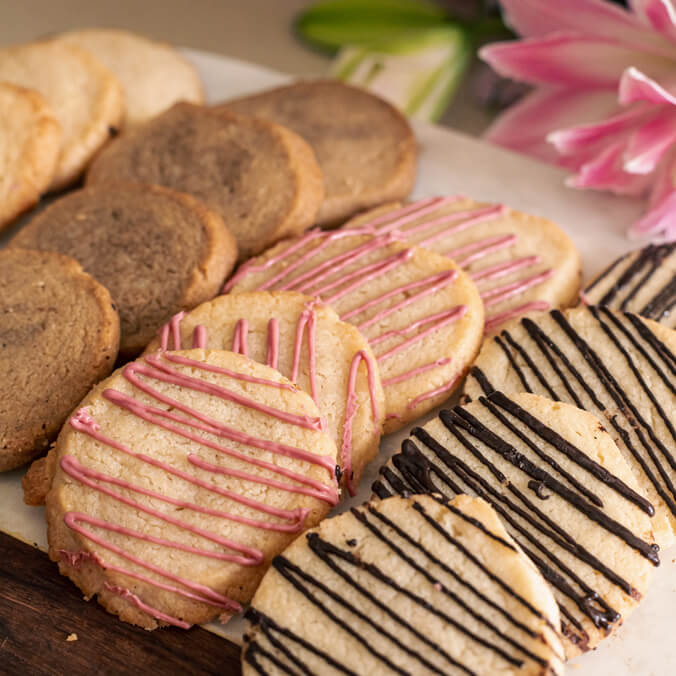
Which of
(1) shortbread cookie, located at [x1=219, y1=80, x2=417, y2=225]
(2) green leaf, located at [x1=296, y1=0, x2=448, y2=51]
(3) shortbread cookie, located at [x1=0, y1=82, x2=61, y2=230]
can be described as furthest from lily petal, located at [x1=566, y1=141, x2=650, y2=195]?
(3) shortbread cookie, located at [x1=0, y1=82, x2=61, y2=230]

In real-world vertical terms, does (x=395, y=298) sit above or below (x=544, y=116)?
below

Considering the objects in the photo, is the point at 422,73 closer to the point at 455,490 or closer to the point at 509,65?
the point at 509,65

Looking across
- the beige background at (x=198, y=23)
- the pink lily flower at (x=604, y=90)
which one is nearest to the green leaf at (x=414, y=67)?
the beige background at (x=198, y=23)

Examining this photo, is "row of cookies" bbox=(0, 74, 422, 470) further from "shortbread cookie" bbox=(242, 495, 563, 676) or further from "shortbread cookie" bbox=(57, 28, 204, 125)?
"shortbread cookie" bbox=(242, 495, 563, 676)

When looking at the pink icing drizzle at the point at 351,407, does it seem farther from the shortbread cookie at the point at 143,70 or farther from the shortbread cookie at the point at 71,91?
the shortbread cookie at the point at 143,70

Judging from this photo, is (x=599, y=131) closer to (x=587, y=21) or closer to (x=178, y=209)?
(x=587, y=21)

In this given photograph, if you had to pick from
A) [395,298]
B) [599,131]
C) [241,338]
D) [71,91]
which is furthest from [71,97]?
[599,131]
